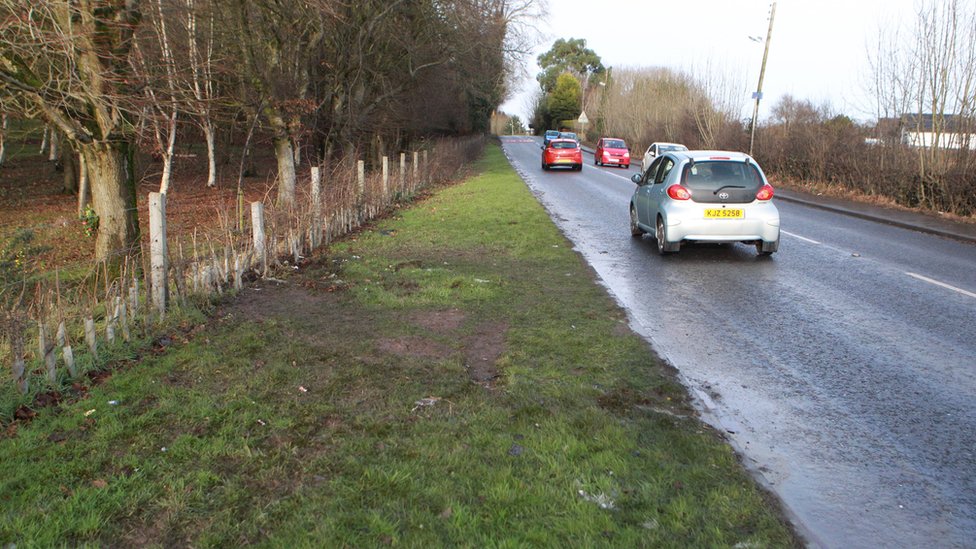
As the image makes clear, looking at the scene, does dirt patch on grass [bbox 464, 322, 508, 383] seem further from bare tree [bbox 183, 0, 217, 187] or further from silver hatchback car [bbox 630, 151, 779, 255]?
bare tree [bbox 183, 0, 217, 187]

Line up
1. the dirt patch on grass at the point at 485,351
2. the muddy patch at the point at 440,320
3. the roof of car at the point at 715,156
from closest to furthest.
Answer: the dirt patch on grass at the point at 485,351 → the muddy patch at the point at 440,320 → the roof of car at the point at 715,156

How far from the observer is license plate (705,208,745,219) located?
10.8m

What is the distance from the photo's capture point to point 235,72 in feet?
46.1

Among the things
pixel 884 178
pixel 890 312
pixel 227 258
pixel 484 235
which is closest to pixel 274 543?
pixel 227 258

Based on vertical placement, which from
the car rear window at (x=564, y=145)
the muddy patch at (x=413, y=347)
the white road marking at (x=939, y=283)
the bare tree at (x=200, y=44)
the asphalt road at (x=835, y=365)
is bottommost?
the asphalt road at (x=835, y=365)

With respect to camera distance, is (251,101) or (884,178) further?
(884,178)

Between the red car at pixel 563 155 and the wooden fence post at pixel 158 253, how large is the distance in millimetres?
29538

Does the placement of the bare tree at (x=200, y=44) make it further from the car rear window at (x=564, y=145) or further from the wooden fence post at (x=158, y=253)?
the car rear window at (x=564, y=145)

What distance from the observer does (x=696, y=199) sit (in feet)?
35.8

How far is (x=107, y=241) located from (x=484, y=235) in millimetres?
6088

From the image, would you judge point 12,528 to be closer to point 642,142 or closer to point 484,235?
point 484,235

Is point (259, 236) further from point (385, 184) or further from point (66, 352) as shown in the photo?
point (385, 184)

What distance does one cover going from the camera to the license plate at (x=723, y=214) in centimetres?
1082

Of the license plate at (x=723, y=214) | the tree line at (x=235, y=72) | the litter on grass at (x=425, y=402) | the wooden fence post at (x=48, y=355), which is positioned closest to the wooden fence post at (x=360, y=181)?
the tree line at (x=235, y=72)
